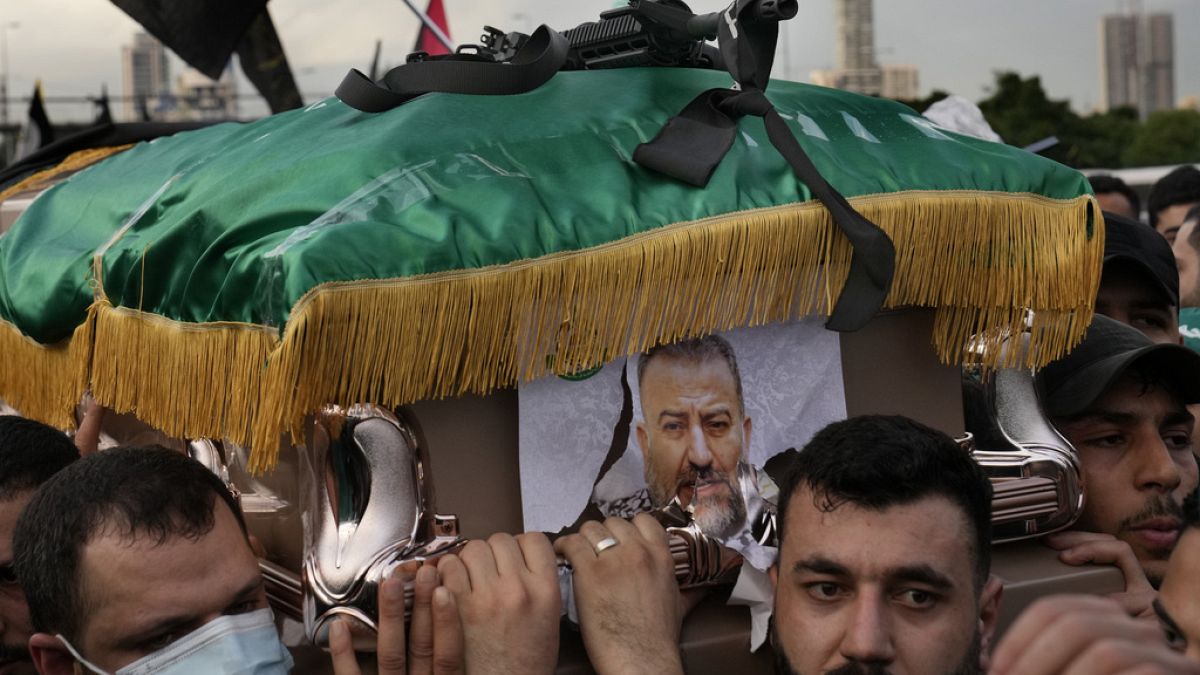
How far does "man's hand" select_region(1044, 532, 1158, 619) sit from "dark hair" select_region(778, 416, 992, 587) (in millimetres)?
447

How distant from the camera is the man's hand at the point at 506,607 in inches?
89.7

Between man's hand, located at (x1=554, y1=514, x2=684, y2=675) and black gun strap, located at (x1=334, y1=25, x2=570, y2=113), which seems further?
black gun strap, located at (x1=334, y1=25, x2=570, y2=113)

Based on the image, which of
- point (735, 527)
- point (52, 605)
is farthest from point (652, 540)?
point (52, 605)

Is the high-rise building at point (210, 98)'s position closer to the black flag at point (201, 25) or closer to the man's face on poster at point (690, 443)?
the black flag at point (201, 25)

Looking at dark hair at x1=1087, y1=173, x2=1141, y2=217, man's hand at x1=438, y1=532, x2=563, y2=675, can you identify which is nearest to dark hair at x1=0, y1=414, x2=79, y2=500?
man's hand at x1=438, y1=532, x2=563, y2=675

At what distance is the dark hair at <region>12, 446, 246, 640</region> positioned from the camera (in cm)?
231

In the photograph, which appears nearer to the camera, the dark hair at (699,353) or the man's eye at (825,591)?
the man's eye at (825,591)

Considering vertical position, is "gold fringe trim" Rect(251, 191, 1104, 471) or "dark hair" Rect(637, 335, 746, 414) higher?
"gold fringe trim" Rect(251, 191, 1104, 471)

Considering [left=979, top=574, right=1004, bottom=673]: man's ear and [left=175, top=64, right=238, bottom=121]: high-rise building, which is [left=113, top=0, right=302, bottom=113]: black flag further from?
[left=979, top=574, right=1004, bottom=673]: man's ear

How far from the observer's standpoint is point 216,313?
2.34m

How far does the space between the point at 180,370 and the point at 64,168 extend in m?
1.85

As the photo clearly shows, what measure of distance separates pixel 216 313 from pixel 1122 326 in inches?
75.8

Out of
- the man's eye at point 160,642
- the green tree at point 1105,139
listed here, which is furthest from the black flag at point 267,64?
the green tree at point 1105,139

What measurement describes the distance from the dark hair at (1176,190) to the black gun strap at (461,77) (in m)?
4.33
